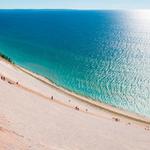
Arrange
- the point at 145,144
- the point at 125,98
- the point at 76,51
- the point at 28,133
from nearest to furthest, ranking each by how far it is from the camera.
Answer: the point at 28,133, the point at 145,144, the point at 125,98, the point at 76,51

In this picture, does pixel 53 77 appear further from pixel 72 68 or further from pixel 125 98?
pixel 125 98

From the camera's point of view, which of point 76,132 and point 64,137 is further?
point 76,132

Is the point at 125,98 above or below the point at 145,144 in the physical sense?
above

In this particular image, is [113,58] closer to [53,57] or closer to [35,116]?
[53,57]

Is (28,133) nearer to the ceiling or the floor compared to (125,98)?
nearer to the floor

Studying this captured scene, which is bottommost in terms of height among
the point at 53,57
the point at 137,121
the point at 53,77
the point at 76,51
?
the point at 137,121

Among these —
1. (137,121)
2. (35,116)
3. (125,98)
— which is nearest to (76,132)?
(35,116)

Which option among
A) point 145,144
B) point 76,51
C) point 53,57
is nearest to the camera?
point 145,144

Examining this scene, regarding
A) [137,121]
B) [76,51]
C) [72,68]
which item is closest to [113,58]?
[76,51]

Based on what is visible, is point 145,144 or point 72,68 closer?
point 145,144
